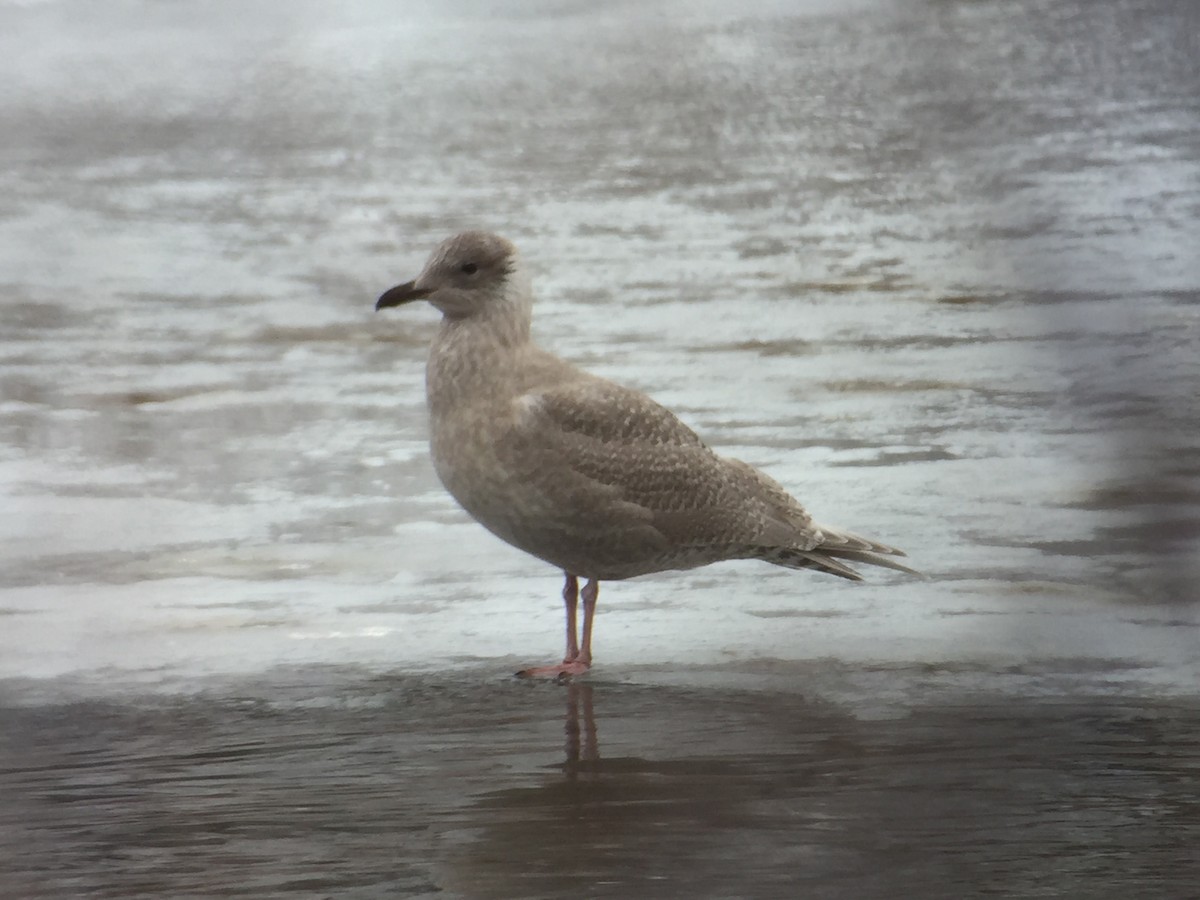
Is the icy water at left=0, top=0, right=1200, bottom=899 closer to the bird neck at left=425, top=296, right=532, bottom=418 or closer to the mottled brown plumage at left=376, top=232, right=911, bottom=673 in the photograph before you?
the mottled brown plumage at left=376, top=232, right=911, bottom=673

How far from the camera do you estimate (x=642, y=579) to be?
16.5ft

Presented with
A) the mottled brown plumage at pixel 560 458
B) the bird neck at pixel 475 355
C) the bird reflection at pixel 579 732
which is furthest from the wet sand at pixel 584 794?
the bird neck at pixel 475 355

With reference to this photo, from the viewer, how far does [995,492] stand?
5707 mm

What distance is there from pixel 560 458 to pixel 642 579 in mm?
1154

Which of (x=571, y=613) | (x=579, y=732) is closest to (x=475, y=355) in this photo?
(x=571, y=613)

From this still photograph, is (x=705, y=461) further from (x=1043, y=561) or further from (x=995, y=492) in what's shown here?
(x=995, y=492)

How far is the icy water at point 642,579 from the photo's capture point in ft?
10.5

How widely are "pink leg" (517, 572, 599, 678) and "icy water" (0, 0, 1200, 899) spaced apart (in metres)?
0.08

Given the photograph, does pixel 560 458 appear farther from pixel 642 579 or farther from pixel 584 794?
pixel 642 579

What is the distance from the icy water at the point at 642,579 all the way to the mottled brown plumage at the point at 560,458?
271 millimetres

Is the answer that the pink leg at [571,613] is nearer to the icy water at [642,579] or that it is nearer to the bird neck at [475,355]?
the icy water at [642,579]

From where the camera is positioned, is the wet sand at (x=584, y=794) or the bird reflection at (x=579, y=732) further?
the bird reflection at (x=579, y=732)

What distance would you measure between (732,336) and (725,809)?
5070 millimetres

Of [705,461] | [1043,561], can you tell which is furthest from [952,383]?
[705,461]
